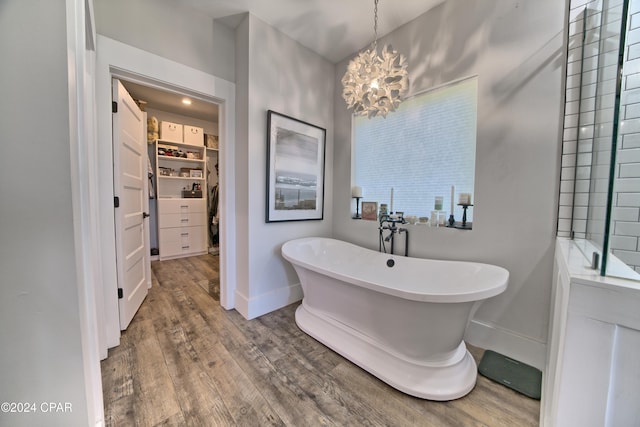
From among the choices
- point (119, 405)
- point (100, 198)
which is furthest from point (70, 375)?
point (100, 198)

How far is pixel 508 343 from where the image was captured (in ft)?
5.41

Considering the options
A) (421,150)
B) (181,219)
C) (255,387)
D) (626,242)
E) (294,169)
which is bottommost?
(255,387)

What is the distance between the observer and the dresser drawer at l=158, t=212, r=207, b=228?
3.81 meters

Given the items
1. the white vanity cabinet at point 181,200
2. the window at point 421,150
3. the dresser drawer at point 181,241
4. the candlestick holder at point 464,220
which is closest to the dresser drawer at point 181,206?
the white vanity cabinet at point 181,200

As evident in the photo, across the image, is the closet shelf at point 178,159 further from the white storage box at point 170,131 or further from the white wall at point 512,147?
the white wall at point 512,147

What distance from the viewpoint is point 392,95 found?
150 cm

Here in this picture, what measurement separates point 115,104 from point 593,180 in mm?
3151

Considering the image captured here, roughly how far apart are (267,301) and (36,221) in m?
1.82

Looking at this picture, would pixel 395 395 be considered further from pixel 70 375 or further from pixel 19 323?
pixel 19 323

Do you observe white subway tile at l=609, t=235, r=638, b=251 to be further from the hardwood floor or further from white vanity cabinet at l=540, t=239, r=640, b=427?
the hardwood floor

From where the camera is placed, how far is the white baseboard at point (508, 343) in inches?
60.5

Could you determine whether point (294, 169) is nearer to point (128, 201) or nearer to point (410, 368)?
point (128, 201)

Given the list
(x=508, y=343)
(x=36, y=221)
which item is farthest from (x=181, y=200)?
(x=508, y=343)

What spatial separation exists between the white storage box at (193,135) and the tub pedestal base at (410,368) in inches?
159
